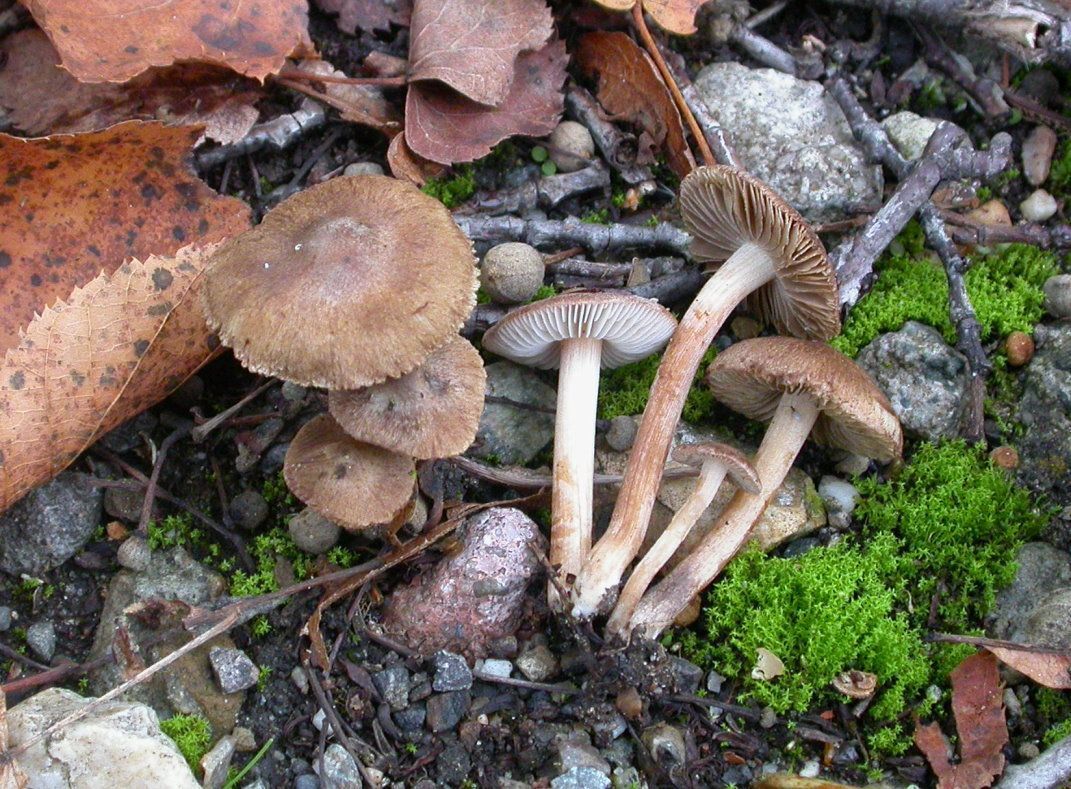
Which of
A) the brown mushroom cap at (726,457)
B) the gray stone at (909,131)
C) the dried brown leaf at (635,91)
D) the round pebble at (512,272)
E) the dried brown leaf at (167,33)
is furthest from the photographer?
the gray stone at (909,131)

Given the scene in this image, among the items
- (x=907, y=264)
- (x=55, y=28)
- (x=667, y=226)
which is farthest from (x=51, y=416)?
(x=907, y=264)

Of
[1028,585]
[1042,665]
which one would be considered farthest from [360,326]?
[1028,585]

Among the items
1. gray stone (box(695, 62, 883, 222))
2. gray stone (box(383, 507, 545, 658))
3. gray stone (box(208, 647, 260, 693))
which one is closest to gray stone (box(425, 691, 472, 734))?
gray stone (box(383, 507, 545, 658))

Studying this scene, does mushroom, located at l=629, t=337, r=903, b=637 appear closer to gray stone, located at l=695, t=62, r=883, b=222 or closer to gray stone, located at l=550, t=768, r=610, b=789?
gray stone, located at l=550, t=768, r=610, b=789

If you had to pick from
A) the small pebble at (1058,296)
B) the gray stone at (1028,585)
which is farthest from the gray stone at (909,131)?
the gray stone at (1028,585)

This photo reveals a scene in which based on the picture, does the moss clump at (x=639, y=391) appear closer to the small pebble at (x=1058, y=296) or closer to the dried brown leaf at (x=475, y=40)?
the dried brown leaf at (x=475, y=40)
